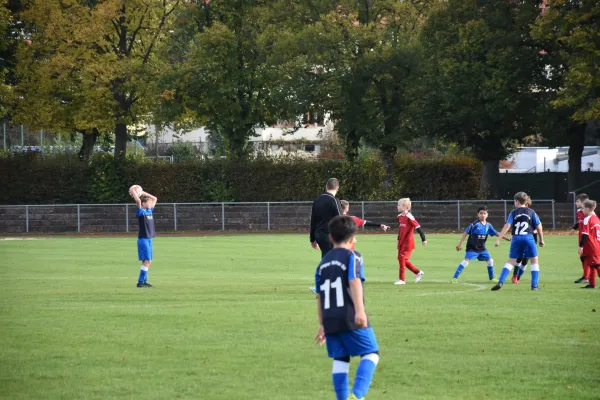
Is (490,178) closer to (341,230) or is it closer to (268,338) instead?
(268,338)

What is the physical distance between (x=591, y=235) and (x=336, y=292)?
12.9m

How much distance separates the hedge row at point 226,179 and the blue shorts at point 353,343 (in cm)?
4500

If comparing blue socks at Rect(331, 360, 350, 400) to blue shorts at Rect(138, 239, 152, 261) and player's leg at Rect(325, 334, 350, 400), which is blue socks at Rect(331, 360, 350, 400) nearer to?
player's leg at Rect(325, 334, 350, 400)

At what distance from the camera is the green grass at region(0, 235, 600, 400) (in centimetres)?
959

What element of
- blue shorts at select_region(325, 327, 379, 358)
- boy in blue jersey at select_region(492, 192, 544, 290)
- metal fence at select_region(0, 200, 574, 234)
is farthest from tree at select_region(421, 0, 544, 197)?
blue shorts at select_region(325, 327, 379, 358)

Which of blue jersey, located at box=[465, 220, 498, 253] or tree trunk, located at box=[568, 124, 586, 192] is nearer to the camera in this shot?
blue jersey, located at box=[465, 220, 498, 253]

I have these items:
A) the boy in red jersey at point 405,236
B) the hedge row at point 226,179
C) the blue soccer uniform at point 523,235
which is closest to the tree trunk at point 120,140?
the hedge row at point 226,179

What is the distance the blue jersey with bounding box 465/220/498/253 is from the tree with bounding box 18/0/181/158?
3276 cm

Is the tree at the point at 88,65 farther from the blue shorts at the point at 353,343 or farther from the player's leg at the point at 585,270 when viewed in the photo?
the blue shorts at the point at 353,343

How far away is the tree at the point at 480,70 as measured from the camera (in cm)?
4691

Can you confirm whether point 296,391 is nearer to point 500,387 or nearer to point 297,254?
point 500,387

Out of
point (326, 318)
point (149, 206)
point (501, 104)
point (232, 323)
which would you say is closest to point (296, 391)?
point (326, 318)

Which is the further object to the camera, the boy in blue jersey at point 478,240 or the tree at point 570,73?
the tree at point 570,73

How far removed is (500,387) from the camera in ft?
31.1
